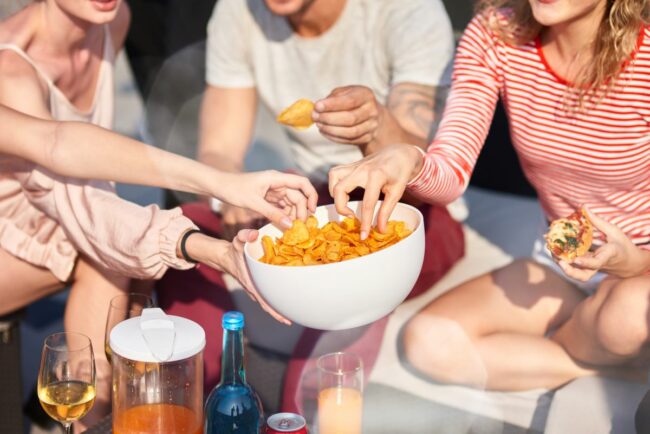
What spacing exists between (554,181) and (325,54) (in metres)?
0.46

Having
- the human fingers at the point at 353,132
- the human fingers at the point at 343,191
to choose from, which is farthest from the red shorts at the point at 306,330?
the human fingers at the point at 343,191

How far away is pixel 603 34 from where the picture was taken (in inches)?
55.8

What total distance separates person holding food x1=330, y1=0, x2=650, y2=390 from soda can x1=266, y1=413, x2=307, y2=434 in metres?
0.33

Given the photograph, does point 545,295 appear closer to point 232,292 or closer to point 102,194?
point 232,292

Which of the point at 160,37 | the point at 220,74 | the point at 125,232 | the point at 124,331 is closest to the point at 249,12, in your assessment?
the point at 220,74

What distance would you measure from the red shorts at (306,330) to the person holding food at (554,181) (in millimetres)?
95

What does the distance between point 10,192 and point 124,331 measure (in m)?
0.57

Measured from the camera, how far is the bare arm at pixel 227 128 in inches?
72.4

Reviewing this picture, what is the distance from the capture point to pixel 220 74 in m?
1.84

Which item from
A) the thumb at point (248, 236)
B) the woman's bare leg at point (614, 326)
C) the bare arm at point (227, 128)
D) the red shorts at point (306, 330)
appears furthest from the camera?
the bare arm at point (227, 128)

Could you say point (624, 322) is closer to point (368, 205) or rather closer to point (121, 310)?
point (368, 205)

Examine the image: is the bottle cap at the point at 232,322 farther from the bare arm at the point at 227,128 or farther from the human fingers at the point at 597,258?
the bare arm at the point at 227,128

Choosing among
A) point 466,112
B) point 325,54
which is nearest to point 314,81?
point 325,54

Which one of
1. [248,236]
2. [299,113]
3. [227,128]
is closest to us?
[248,236]
